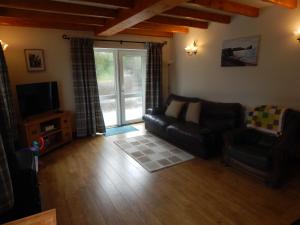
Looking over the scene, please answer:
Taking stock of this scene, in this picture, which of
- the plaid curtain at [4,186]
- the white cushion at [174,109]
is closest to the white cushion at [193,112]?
the white cushion at [174,109]

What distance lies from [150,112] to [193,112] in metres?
1.16

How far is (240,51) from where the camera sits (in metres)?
3.69

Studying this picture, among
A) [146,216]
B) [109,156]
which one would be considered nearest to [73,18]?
[109,156]

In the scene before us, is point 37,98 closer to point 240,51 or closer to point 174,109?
point 174,109

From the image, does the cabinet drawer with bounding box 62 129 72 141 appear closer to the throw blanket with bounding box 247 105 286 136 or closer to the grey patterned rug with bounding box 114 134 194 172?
the grey patterned rug with bounding box 114 134 194 172

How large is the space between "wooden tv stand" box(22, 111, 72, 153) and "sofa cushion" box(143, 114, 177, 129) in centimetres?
174

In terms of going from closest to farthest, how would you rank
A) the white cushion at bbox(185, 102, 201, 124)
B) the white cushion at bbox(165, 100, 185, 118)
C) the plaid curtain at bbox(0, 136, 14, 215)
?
the plaid curtain at bbox(0, 136, 14, 215) → the white cushion at bbox(185, 102, 201, 124) → the white cushion at bbox(165, 100, 185, 118)

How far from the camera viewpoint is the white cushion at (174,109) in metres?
4.41

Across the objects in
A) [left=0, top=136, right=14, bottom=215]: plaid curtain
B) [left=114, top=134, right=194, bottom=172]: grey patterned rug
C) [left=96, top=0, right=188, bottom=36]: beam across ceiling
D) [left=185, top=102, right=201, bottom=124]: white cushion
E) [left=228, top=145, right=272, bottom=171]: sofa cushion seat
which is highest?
[left=96, top=0, right=188, bottom=36]: beam across ceiling

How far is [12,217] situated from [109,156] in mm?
1887

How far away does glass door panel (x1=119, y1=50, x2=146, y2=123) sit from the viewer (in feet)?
16.6

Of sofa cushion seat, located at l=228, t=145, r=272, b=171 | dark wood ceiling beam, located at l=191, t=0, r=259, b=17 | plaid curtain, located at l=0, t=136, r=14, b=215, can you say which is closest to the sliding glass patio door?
dark wood ceiling beam, located at l=191, t=0, r=259, b=17

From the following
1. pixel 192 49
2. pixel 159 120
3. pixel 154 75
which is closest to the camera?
pixel 159 120

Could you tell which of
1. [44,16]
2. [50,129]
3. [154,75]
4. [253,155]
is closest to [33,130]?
[50,129]
